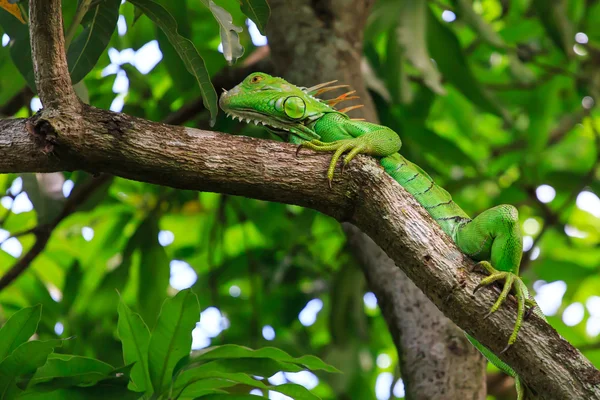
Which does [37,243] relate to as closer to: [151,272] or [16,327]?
[151,272]

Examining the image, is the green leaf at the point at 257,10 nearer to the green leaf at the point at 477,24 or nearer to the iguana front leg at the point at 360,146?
the iguana front leg at the point at 360,146

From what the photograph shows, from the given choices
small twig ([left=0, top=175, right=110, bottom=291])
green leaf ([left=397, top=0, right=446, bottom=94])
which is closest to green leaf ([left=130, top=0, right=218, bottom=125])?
small twig ([left=0, top=175, right=110, bottom=291])

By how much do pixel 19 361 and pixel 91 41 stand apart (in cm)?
155

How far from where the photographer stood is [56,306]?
18.6 ft

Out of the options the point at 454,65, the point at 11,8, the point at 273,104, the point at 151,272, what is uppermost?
the point at 11,8

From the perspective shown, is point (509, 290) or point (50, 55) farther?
point (509, 290)

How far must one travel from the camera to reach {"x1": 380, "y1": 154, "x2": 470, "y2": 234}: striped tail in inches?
144

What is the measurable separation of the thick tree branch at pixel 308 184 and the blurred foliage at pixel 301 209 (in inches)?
71.2

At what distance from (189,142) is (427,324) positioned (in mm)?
1934

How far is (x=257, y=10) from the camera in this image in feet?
10.3

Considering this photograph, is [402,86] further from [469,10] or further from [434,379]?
[434,379]

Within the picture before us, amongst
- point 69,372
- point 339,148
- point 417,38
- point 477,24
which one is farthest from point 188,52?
point 477,24

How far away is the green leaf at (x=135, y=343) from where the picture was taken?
312 centimetres

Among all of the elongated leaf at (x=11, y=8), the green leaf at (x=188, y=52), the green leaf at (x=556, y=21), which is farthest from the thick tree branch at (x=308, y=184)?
the green leaf at (x=556, y=21)
